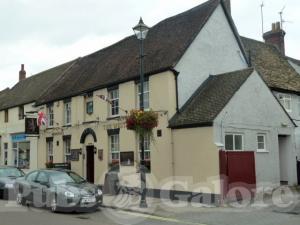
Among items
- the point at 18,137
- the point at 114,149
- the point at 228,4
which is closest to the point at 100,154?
the point at 114,149

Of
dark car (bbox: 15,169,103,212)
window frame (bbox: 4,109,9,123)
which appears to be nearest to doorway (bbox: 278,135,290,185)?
dark car (bbox: 15,169,103,212)

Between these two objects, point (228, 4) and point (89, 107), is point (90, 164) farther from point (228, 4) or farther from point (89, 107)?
point (228, 4)

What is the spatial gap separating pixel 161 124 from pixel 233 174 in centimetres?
406

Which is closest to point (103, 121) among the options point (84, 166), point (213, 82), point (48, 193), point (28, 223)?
point (84, 166)

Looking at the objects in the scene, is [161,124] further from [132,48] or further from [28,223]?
[28,223]

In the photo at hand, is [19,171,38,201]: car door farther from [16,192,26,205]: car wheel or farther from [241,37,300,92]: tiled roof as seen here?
[241,37,300,92]: tiled roof

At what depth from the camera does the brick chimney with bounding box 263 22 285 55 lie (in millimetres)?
32844

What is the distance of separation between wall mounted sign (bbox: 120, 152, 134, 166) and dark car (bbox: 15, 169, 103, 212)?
4537mm

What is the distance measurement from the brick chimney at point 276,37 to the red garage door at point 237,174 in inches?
635

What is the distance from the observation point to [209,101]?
764 inches

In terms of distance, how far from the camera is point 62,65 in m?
35.5

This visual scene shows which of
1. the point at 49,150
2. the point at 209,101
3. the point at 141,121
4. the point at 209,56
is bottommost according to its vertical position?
the point at 49,150

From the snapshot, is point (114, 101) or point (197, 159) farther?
point (114, 101)

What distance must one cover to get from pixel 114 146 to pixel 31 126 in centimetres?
834
